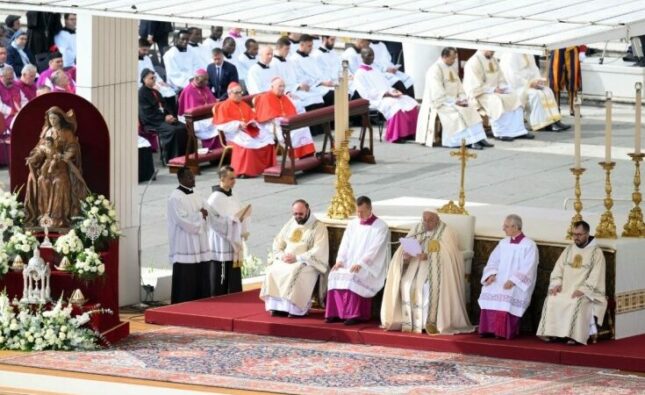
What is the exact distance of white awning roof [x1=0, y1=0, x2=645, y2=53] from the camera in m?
16.8

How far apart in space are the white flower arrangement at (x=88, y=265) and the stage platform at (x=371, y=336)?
1.26 meters

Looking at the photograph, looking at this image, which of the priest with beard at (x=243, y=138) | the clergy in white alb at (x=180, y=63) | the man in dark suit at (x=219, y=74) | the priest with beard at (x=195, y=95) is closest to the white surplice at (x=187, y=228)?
the priest with beard at (x=243, y=138)

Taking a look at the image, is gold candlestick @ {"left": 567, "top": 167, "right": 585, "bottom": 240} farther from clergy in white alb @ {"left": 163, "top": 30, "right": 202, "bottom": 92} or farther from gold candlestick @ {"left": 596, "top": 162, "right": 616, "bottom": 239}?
clergy in white alb @ {"left": 163, "top": 30, "right": 202, "bottom": 92}

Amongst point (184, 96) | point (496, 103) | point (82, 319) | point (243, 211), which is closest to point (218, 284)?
point (243, 211)

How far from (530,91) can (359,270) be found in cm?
1133

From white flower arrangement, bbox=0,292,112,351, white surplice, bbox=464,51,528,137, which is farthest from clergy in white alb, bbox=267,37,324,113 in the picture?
white flower arrangement, bbox=0,292,112,351

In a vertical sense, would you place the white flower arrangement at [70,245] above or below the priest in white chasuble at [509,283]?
above

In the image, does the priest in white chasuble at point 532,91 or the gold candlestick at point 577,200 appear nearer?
the gold candlestick at point 577,200

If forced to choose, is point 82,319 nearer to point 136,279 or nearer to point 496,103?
point 136,279

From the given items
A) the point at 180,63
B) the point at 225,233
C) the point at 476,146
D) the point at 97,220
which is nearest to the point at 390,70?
the point at 476,146

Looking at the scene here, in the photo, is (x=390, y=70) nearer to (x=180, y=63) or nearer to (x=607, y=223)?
(x=180, y=63)

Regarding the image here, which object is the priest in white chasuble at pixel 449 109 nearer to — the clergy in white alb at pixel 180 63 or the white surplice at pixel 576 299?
the clergy in white alb at pixel 180 63

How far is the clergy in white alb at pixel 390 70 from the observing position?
98.9ft

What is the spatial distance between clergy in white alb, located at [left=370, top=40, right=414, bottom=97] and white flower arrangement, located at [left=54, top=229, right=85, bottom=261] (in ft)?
41.0
